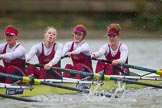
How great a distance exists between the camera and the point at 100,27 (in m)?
35.8

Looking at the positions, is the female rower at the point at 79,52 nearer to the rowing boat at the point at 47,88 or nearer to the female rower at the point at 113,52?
the female rower at the point at 113,52

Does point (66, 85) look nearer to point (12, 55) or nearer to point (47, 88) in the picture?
point (47, 88)

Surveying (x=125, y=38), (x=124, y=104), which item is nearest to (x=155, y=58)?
(x=125, y=38)

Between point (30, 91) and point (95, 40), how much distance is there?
20673 millimetres

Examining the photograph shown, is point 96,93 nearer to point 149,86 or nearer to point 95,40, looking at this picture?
point 149,86

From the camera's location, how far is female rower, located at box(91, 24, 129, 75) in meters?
14.0

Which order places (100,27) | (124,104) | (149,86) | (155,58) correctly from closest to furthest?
(124,104), (149,86), (155,58), (100,27)

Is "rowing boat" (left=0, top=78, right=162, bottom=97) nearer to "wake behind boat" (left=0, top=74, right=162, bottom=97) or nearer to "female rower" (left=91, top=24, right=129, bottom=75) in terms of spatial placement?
"wake behind boat" (left=0, top=74, right=162, bottom=97)

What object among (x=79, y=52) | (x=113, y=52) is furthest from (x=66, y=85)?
(x=113, y=52)

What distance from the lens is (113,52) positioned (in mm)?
14258

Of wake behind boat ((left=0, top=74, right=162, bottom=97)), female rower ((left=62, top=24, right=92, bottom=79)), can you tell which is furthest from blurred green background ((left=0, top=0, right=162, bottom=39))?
wake behind boat ((left=0, top=74, right=162, bottom=97))

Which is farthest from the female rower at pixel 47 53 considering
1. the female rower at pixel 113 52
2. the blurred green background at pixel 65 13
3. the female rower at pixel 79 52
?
the blurred green background at pixel 65 13

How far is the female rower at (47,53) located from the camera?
1341 cm

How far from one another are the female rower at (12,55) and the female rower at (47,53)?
1.29 feet
